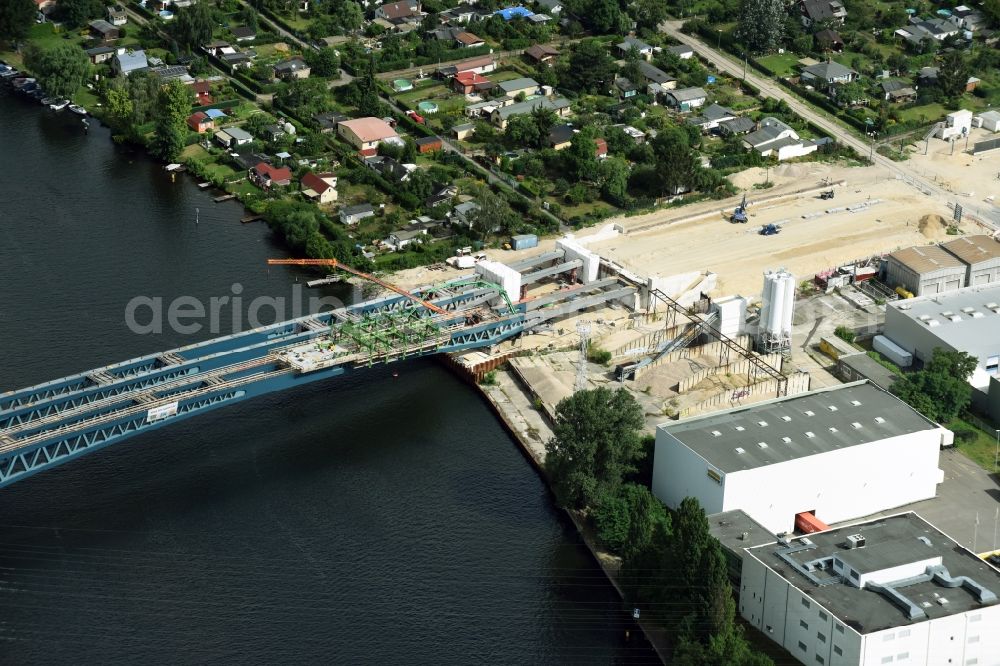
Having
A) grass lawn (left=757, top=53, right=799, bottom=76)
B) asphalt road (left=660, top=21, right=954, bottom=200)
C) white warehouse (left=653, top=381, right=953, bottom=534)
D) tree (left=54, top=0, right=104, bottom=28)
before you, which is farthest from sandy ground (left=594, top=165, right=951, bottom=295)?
tree (left=54, top=0, right=104, bottom=28)

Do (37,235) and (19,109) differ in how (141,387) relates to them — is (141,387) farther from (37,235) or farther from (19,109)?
(19,109)

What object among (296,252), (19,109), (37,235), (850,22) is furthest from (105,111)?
(850,22)

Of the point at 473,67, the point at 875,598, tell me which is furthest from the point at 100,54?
the point at 875,598

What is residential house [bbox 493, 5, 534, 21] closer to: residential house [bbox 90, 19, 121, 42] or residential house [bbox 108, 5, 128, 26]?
residential house [bbox 108, 5, 128, 26]

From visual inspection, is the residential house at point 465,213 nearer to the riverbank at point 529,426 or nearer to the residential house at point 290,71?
the riverbank at point 529,426

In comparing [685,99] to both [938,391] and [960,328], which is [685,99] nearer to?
[960,328]
